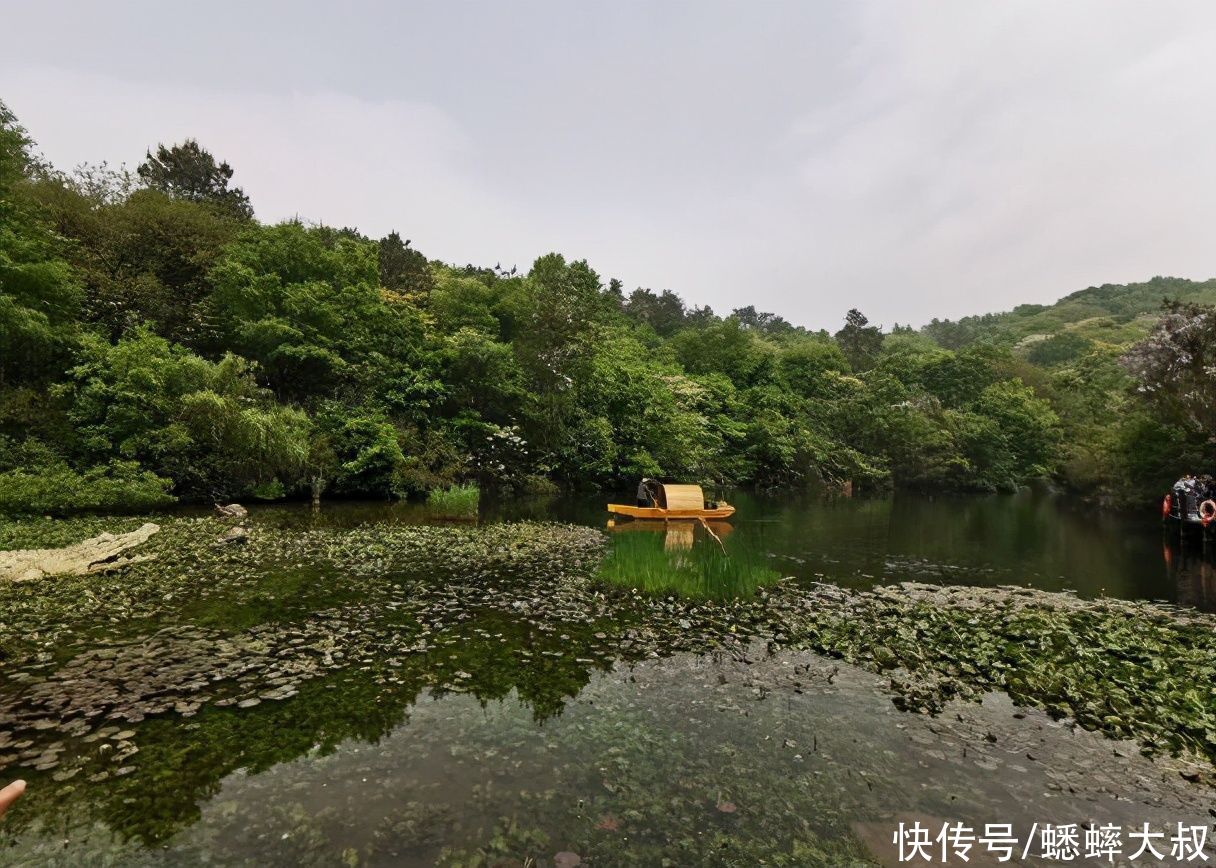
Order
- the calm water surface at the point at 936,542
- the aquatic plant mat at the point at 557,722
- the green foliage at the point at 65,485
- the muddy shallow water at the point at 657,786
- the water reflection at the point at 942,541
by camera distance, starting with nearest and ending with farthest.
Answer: the muddy shallow water at the point at 657,786
the aquatic plant mat at the point at 557,722
the calm water surface at the point at 936,542
the water reflection at the point at 942,541
the green foliage at the point at 65,485

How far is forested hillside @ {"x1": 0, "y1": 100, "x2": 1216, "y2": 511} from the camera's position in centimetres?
2061

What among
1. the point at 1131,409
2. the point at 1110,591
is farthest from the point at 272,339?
the point at 1131,409

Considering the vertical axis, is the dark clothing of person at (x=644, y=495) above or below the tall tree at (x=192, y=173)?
below

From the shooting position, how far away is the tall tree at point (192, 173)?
161ft

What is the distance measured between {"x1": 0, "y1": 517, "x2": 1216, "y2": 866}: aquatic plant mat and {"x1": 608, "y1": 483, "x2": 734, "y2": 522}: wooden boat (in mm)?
12282

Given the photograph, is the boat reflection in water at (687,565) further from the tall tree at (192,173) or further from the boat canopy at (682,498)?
the tall tree at (192,173)

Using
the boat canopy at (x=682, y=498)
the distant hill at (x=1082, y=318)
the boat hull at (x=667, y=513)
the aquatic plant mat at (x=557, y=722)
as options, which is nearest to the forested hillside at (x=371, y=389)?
the boat hull at (x=667, y=513)

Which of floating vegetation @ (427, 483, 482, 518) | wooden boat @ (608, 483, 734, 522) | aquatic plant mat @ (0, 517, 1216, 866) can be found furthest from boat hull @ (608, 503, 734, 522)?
aquatic plant mat @ (0, 517, 1216, 866)

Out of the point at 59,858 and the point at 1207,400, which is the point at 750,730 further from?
the point at 1207,400

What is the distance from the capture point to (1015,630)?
9891mm

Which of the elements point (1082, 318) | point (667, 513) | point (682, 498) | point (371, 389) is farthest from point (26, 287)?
point (1082, 318)

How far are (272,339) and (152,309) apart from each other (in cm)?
511

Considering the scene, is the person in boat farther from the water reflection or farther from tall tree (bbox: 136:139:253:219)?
tall tree (bbox: 136:139:253:219)

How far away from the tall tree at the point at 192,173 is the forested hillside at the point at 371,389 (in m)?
0.18
